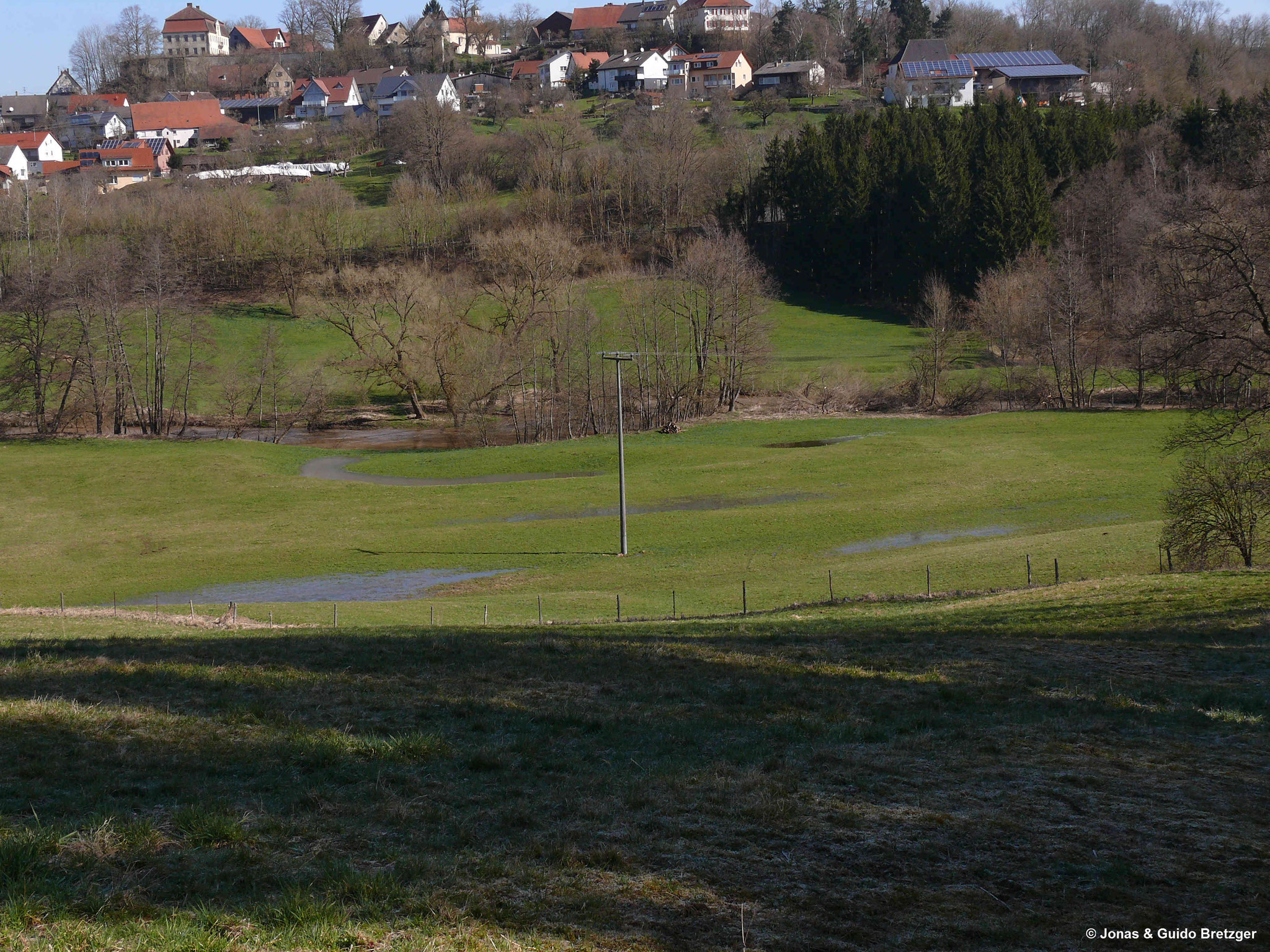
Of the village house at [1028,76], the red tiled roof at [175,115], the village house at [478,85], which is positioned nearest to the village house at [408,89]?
the village house at [478,85]

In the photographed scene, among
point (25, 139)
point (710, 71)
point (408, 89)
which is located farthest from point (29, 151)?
point (710, 71)

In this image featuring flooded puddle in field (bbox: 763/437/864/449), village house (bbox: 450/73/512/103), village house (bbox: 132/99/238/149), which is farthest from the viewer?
village house (bbox: 132/99/238/149)

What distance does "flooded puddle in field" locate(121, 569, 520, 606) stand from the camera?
3703 cm

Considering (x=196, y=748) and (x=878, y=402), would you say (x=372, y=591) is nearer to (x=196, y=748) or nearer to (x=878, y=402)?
(x=196, y=748)

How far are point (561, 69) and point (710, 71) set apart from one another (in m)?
29.2

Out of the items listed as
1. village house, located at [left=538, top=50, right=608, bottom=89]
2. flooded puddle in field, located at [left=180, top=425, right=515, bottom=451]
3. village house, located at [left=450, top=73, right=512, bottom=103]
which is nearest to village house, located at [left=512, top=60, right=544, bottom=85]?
village house, located at [left=538, top=50, right=608, bottom=89]

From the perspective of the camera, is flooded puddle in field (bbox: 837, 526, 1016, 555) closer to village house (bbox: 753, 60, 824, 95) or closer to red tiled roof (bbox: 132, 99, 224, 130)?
village house (bbox: 753, 60, 824, 95)

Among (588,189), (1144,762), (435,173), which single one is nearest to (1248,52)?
(588,189)

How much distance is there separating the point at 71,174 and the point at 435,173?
203ft

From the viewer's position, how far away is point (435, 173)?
411 feet

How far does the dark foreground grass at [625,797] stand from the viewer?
6.92 m

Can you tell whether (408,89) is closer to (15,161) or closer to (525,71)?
(525,71)

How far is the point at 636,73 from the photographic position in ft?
582

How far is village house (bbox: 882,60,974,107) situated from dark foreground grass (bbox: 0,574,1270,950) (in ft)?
497
